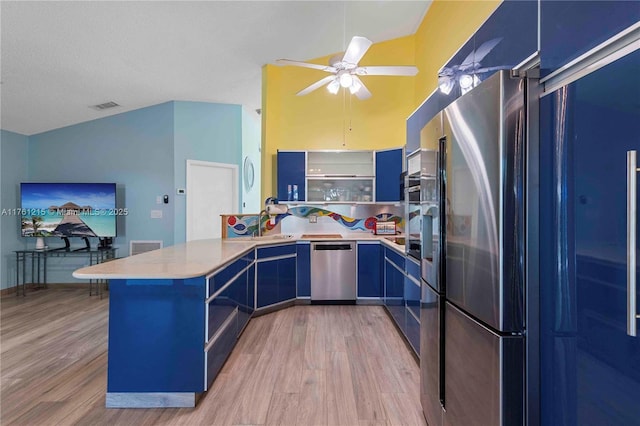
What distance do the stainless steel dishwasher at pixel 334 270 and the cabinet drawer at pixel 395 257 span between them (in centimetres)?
59

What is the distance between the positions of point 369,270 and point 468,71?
2.92 metres

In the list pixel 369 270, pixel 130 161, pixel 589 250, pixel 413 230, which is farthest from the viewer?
pixel 130 161

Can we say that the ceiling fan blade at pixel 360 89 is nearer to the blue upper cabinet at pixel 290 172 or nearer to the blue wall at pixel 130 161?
the blue upper cabinet at pixel 290 172

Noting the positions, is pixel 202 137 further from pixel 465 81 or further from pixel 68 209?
pixel 465 81

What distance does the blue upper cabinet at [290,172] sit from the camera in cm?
448

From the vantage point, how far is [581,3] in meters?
0.93

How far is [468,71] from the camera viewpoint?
5.90ft

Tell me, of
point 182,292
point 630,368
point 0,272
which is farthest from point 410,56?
point 0,272

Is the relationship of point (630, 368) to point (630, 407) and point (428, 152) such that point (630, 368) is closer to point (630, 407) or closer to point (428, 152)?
point (630, 407)

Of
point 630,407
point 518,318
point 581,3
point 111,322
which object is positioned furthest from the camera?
point 111,322

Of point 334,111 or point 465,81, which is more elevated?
point 334,111

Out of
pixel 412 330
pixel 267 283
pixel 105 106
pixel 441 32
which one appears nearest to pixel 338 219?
pixel 267 283

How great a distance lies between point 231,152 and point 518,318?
17.5 ft

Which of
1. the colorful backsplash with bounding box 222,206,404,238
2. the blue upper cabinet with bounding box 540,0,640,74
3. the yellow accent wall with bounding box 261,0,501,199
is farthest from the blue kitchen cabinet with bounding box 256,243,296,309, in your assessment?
the blue upper cabinet with bounding box 540,0,640,74
